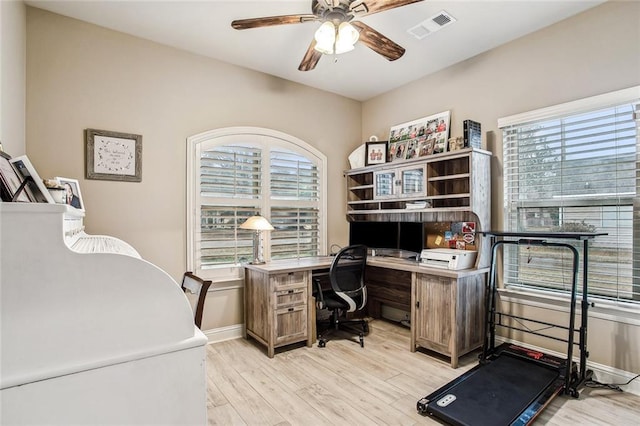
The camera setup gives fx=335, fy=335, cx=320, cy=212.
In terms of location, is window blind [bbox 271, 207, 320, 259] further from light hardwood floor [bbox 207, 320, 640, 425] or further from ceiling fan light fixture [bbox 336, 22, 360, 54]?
ceiling fan light fixture [bbox 336, 22, 360, 54]

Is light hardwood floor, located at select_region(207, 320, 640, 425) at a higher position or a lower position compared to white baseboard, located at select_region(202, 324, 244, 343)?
lower

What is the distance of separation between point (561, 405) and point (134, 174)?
3904 millimetres

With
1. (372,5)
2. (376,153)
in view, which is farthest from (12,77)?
(376,153)

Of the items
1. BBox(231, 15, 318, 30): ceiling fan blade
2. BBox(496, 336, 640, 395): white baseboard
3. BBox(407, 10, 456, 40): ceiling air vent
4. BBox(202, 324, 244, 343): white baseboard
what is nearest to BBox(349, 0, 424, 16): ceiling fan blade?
BBox(231, 15, 318, 30): ceiling fan blade

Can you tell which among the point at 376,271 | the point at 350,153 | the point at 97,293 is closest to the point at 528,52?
the point at 350,153

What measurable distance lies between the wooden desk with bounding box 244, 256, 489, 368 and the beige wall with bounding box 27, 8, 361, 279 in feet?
3.03

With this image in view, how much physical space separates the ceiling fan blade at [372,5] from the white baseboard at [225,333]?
10.5ft

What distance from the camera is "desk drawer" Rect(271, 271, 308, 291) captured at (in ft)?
10.6

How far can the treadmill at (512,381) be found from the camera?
6.97ft

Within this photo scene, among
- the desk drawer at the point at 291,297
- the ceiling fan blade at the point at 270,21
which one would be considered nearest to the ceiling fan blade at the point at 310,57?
the ceiling fan blade at the point at 270,21

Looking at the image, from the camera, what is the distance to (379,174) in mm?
4145

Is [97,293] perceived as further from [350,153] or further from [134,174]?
[350,153]

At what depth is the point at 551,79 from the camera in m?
2.97

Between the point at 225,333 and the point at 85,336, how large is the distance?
8.54 ft
